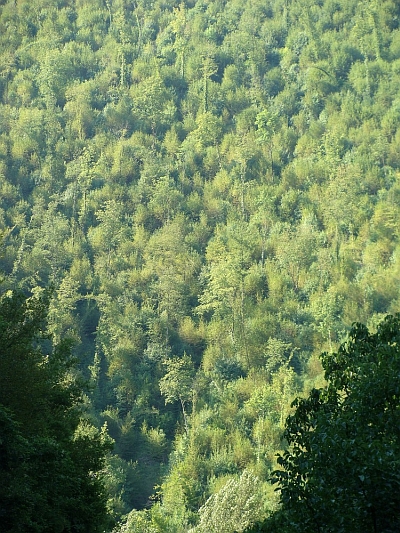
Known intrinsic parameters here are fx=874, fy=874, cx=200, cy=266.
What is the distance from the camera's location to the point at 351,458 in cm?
982

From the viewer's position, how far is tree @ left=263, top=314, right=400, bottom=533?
30.9 feet

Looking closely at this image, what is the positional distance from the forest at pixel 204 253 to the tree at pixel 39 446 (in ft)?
0.24

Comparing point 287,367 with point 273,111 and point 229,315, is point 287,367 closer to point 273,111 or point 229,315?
point 229,315

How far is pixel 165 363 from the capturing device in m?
57.0

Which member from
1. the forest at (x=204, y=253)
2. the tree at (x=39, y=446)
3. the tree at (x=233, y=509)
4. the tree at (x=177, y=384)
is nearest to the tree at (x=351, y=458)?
the forest at (x=204, y=253)

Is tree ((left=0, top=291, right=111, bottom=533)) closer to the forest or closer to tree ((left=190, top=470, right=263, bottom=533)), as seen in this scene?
the forest

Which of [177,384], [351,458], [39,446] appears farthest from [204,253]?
[351,458]

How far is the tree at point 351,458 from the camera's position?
9.43 m

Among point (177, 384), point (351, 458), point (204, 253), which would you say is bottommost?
point (351, 458)

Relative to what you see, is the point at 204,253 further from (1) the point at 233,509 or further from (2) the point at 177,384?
(1) the point at 233,509

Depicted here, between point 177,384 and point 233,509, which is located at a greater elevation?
point 177,384

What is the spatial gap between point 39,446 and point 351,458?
213 inches

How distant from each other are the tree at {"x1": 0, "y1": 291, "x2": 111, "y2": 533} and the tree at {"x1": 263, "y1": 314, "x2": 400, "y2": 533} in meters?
3.47

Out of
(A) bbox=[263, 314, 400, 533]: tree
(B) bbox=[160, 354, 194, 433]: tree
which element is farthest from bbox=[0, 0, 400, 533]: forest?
(B) bbox=[160, 354, 194, 433]: tree
